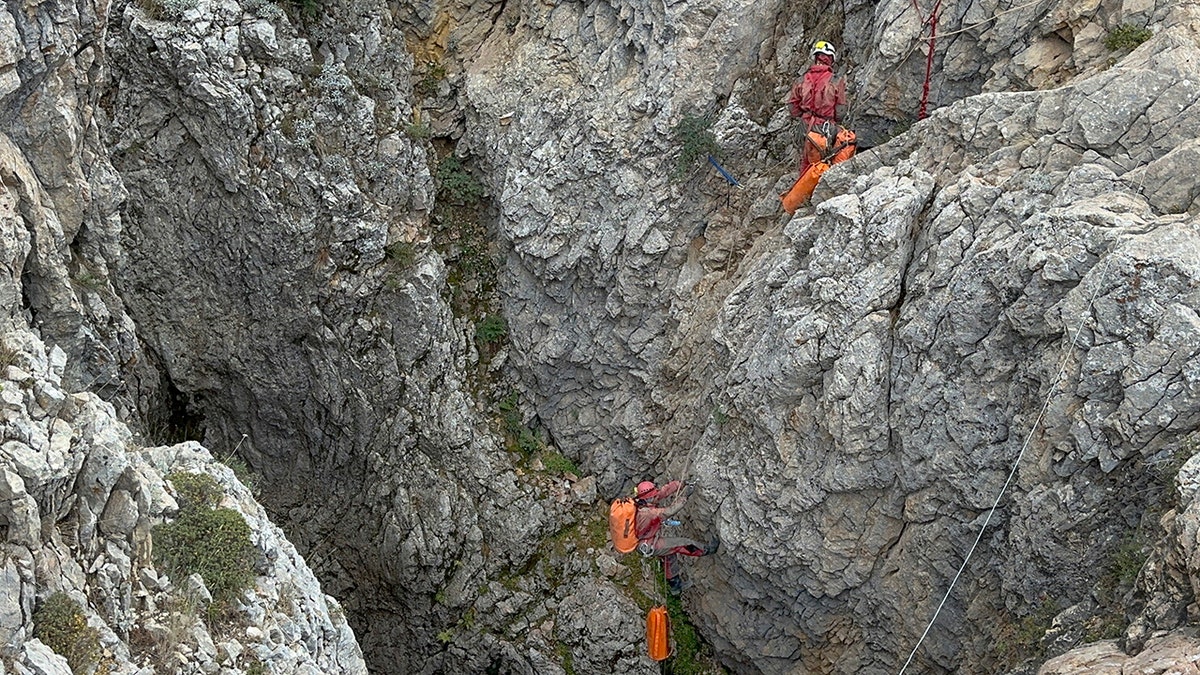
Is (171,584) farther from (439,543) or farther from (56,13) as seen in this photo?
(439,543)

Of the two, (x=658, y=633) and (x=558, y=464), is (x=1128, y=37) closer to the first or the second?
(x=658, y=633)

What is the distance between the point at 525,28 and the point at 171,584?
32.8 feet

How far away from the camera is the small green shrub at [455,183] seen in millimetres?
15328

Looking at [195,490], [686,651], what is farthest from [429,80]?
[686,651]

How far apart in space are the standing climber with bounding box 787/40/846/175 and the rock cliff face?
0.96ft

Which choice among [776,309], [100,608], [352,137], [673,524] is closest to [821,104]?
[776,309]

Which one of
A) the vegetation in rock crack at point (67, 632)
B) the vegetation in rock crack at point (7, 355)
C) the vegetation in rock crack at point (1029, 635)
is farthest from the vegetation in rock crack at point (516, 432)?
the vegetation in rock crack at point (67, 632)

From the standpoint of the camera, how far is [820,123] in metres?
12.3

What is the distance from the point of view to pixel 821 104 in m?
12.1

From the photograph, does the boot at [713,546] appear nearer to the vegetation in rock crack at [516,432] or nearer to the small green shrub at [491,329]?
the vegetation in rock crack at [516,432]

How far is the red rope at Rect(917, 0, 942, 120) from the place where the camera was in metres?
11.1

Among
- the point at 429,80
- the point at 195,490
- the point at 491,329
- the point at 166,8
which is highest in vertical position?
the point at 166,8

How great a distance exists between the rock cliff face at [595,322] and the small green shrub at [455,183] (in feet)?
0.26

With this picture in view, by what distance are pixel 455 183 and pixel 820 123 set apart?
5883 millimetres
